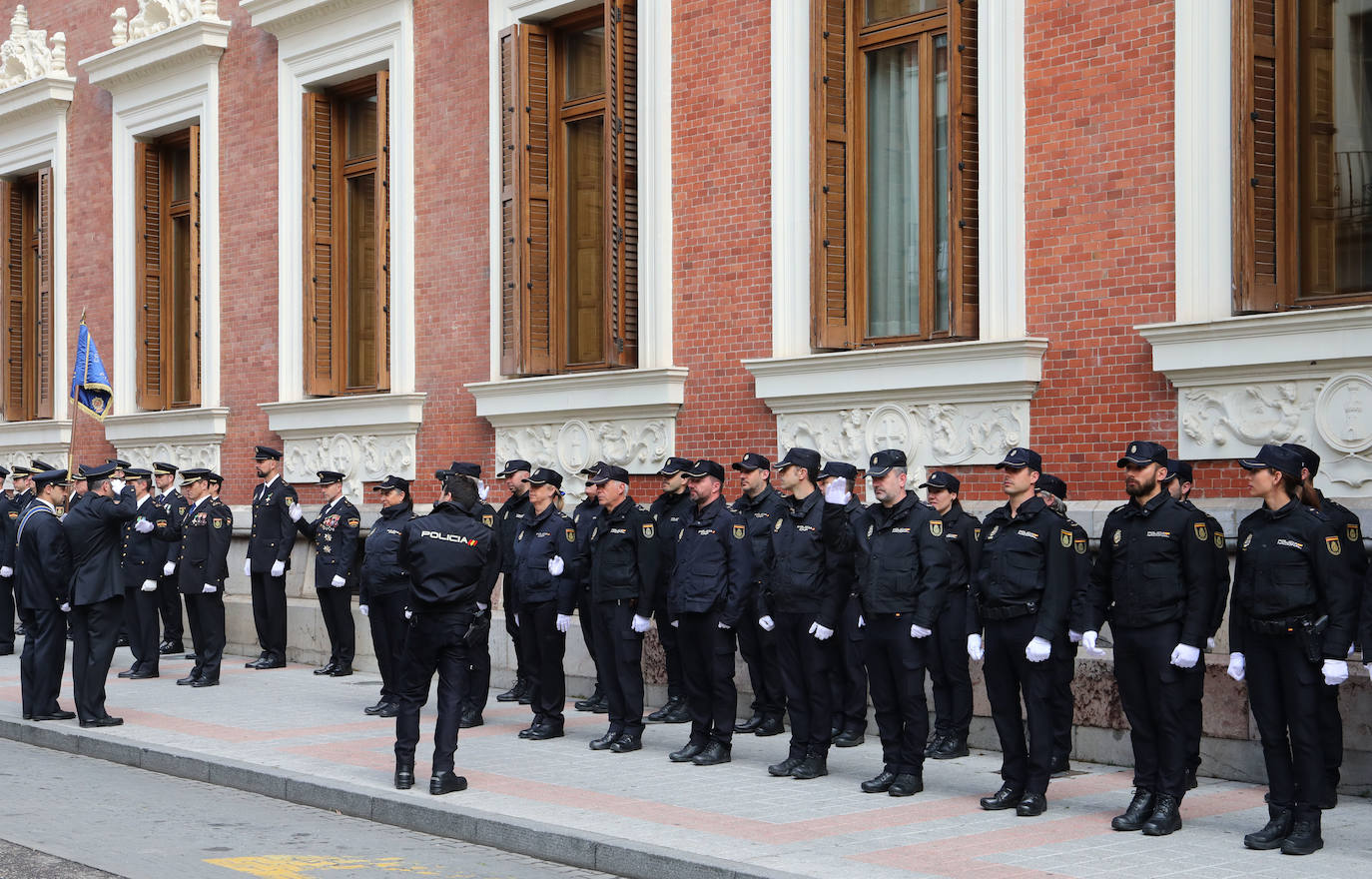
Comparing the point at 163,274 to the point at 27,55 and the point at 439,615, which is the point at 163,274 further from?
the point at 439,615

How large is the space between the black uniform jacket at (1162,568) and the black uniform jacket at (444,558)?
3863mm

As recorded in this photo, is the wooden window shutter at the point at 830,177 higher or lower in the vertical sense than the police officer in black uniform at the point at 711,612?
higher

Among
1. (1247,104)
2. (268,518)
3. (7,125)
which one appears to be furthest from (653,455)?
(7,125)

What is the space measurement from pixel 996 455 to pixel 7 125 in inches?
702

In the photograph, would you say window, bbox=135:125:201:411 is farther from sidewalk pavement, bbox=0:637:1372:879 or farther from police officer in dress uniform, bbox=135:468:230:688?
sidewalk pavement, bbox=0:637:1372:879

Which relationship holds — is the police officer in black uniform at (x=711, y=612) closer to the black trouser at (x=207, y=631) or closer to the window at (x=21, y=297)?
the black trouser at (x=207, y=631)

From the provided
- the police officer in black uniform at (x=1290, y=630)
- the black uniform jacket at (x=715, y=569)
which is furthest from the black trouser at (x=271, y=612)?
the police officer in black uniform at (x=1290, y=630)

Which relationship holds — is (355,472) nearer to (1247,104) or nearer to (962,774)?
(962,774)

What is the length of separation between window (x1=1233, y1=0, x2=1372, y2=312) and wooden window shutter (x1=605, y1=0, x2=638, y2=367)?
6068 mm

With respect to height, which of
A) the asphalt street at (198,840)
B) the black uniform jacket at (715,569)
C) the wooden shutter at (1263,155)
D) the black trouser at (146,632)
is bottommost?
the asphalt street at (198,840)

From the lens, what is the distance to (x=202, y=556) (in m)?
16.8

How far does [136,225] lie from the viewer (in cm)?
2158

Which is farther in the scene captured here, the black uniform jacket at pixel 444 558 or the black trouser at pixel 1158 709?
the black uniform jacket at pixel 444 558

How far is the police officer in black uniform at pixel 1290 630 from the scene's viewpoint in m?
8.31
